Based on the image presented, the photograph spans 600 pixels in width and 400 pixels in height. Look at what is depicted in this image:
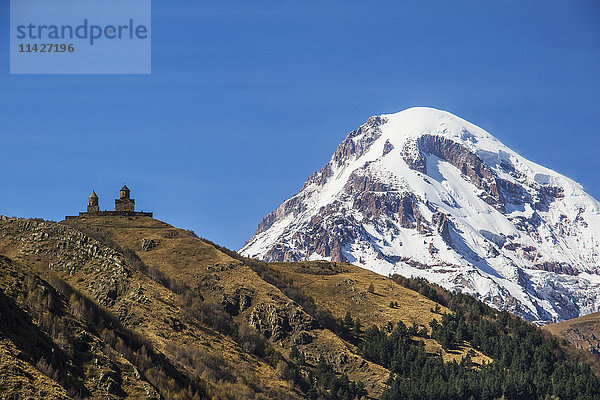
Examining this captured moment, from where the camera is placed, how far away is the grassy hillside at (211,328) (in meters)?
68.1

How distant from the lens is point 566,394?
510 feet

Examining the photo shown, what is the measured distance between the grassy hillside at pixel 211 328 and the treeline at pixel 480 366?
0.39m

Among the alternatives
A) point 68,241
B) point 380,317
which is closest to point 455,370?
point 380,317

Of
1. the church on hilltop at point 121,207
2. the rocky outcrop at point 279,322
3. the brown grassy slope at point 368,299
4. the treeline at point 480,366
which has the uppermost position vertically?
the church on hilltop at point 121,207

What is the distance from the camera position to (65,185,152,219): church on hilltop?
172 metres

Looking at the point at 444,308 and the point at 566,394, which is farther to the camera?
the point at 444,308

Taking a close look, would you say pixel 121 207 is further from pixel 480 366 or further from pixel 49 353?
pixel 49 353

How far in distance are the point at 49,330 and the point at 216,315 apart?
193 ft

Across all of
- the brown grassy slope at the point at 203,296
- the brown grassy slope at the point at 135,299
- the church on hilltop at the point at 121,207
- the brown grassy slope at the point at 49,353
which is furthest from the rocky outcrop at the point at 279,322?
the brown grassy slope at the point at 49,353

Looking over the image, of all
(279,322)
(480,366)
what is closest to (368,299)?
(480,366)

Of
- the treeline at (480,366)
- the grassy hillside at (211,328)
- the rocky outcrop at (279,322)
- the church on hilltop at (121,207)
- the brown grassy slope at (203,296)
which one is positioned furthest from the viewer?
the church on hilltop at (121,207)

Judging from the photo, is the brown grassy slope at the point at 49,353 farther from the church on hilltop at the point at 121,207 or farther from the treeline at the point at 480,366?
the church on hilltop at the point at 121,207

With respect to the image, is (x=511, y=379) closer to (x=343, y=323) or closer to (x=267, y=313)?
(x=343, y=323)

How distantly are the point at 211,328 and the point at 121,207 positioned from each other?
66203 millimetres
